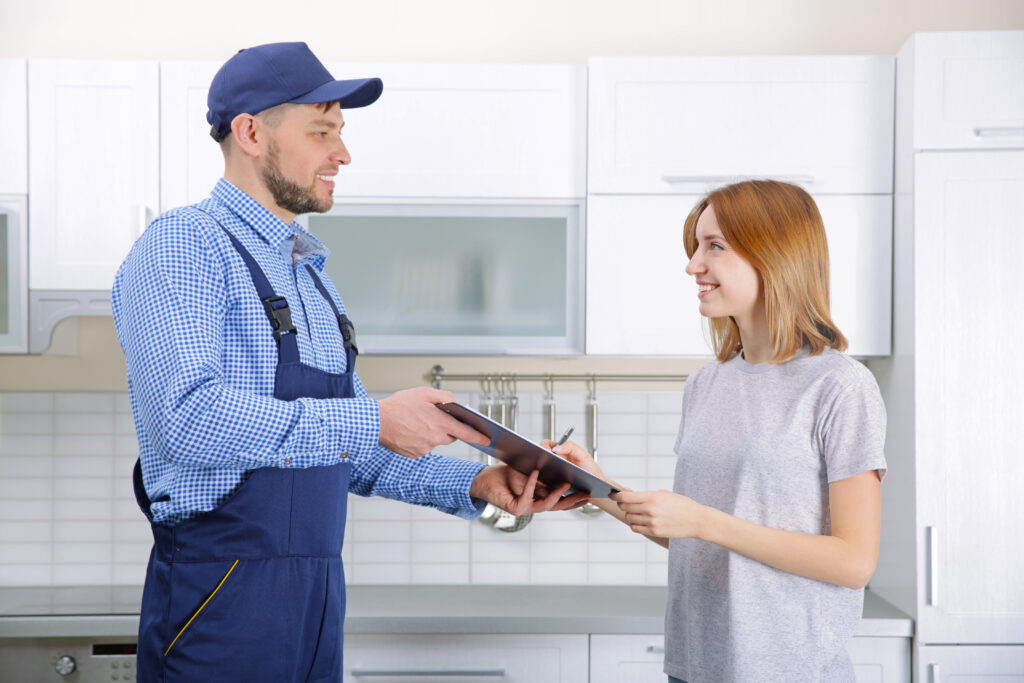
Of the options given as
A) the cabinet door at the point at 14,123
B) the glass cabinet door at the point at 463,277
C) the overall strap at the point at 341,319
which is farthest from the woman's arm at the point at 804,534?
the cabinet door at the point at 14,123

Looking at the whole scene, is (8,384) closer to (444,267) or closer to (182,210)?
(444,267)

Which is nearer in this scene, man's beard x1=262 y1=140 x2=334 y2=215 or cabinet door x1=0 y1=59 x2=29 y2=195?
man's beard x1=262 y1=140 x2=334 y2=215

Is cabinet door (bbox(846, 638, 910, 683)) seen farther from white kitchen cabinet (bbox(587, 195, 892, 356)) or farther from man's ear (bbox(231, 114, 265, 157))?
man's ear (bbox(231, 114, 265, 157))

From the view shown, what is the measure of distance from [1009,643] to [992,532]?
0.26 meters

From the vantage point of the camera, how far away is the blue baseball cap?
1.40 m

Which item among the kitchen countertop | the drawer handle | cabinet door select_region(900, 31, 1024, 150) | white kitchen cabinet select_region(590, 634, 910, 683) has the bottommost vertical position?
the drawer handle

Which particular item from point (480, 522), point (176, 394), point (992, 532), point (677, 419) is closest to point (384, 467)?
point (176, 394)

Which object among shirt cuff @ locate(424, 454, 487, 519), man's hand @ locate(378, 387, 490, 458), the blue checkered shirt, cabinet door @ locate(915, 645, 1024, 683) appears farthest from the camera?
cabinet door @ locate(915, 645, 1024, 683)

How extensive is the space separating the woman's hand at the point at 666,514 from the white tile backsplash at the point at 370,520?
127 centimetres

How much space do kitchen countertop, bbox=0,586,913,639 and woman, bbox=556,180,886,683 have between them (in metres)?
0.66

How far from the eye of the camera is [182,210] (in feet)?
4.34

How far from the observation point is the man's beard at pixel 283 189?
1.43 meters

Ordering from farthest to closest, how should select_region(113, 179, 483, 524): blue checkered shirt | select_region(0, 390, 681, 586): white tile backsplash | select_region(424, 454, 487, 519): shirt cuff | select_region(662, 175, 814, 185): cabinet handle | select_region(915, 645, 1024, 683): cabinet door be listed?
1. select_region(0, 390, 681, 586): white tile backsplash
2. select_region(662, 175, 814, 185): cabinet handle
3. select_region(915, 645, 1024, 683): cabinet door
4. select_region(424, 454, 487, 519): shirt cuff
5. select_region(113, 179, 483, 524): blue checkered shirt

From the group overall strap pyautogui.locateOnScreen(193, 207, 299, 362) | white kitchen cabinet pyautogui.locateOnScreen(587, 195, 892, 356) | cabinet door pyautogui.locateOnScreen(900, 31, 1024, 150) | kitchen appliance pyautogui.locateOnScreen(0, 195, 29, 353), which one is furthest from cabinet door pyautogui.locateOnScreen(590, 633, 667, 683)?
kitchen appliance pyautogui.locateOnScreen(0, 195, 29, 353)
